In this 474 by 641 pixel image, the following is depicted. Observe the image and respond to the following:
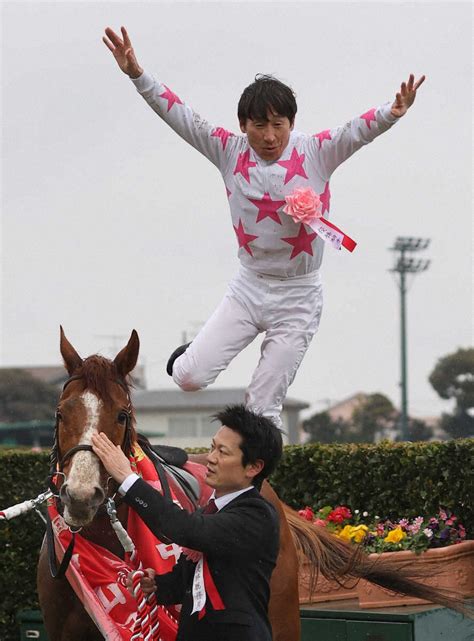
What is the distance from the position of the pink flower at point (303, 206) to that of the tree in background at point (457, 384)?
3886 centimetres

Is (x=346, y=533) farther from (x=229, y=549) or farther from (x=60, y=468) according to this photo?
(x=229, y=549)

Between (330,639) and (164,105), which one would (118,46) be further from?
(330,639)

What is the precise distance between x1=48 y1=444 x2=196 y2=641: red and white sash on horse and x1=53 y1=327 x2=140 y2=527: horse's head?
0.33m

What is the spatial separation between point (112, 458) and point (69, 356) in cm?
86

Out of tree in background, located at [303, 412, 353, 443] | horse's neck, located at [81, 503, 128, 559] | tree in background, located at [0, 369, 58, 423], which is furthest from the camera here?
tree in background, located at [0, 369, 58, 423]

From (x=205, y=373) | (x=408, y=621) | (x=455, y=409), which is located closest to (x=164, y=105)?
(x=205, y=373)

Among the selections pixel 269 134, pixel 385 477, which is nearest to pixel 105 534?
pixel 269 134

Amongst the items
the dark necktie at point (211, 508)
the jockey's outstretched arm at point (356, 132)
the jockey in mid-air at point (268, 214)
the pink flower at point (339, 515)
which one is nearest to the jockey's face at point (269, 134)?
the jockey in mid-air at point (268, 214)

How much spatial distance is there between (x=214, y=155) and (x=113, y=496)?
1.99 m

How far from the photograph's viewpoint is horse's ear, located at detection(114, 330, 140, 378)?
542 centimetres

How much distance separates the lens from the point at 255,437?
4.69 meters

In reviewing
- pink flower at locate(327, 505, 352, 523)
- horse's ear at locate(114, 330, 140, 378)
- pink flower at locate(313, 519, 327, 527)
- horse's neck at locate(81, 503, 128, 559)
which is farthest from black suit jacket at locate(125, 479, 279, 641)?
pink flower at locate(327, 505, 352, 523)

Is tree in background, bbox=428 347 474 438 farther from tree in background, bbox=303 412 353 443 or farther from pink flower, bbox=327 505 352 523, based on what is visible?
pink flower, bbox=327 505 352 523

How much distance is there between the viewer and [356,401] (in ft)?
223
